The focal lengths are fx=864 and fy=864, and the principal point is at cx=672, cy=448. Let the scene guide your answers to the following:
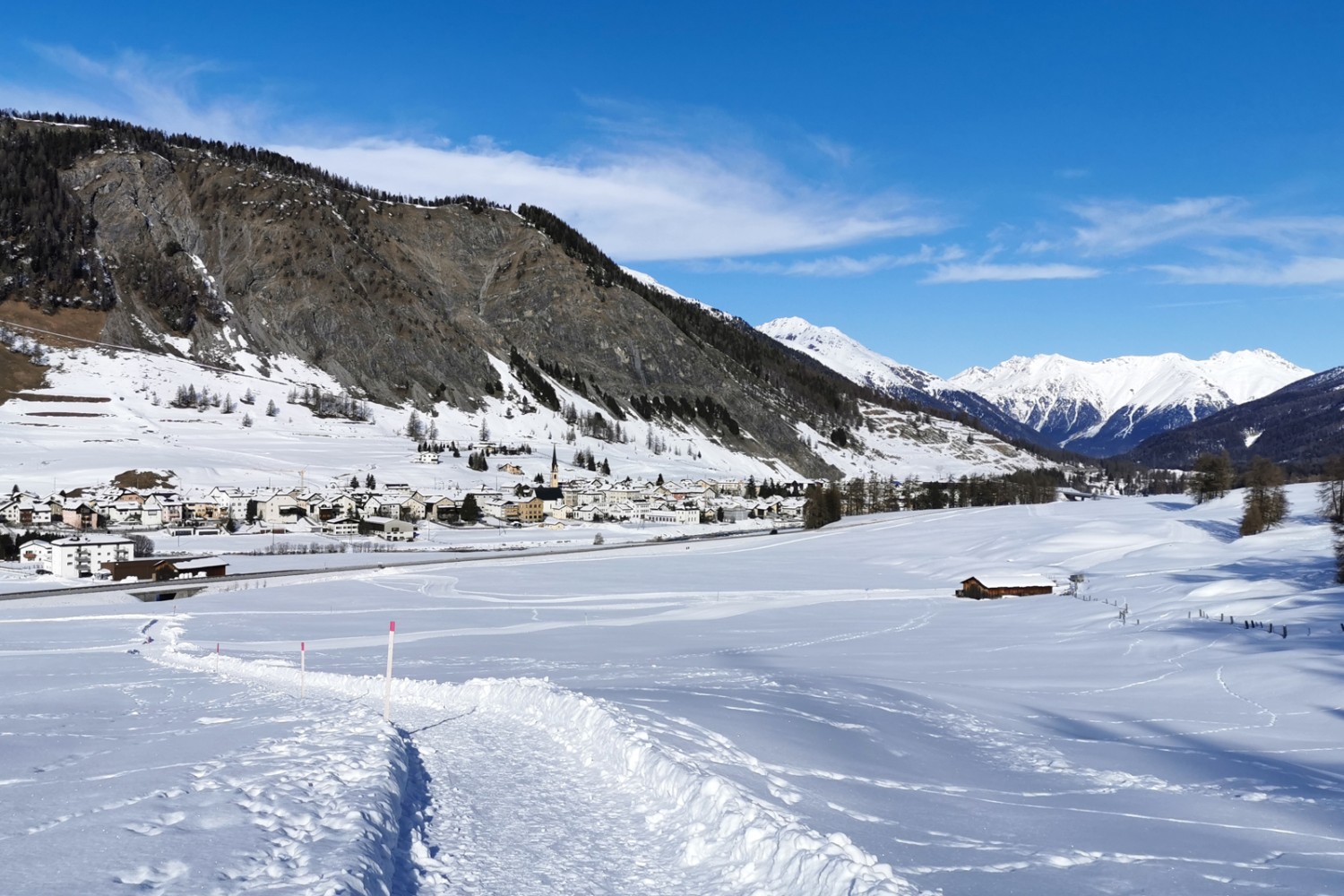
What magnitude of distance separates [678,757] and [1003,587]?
4980cm

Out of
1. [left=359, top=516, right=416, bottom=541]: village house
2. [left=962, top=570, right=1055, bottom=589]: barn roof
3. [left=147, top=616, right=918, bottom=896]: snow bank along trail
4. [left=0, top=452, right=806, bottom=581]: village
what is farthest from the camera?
[left=359, top=516, right=416, bottom=541]: village house

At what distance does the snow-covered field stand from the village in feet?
114

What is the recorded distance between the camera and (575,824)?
10.4 meters

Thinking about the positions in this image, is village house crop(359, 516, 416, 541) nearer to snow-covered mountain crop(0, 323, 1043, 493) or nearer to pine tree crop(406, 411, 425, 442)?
snow-covered mountain crop(0, 323, 1043, 493)

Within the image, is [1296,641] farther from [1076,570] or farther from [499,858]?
[1076,570]

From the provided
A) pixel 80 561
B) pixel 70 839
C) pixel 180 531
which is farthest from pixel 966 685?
pixel 180 531

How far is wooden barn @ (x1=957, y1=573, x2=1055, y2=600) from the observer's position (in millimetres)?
56688

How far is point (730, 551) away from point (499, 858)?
81.8 meters

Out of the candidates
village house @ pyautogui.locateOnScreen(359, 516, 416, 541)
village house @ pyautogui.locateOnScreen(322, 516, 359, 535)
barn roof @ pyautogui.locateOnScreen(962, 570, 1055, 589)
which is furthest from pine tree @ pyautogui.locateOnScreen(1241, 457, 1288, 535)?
village house @ pyautogui.locateOnScreen(322, 516, 359, 535)

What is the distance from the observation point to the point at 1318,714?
20.4 metres

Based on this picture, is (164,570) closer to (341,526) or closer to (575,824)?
(341,526)

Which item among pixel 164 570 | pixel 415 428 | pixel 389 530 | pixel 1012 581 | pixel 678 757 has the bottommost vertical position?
pixel 1012 581

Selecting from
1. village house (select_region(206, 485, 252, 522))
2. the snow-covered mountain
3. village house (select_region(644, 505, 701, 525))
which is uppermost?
the snow-covered mountain

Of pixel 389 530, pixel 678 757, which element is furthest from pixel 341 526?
pixel 678 757
